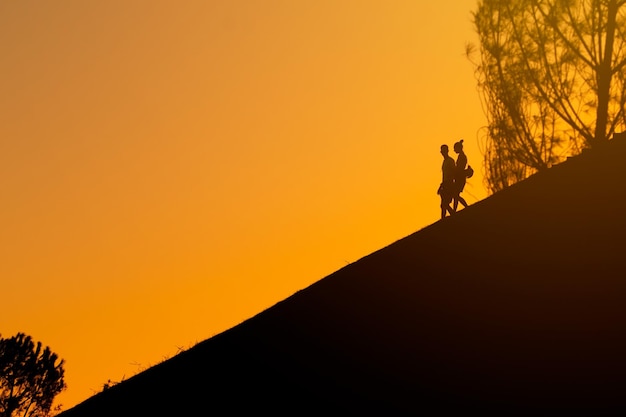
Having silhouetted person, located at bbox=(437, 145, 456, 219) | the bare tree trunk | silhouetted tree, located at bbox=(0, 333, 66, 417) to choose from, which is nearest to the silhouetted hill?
silhouetted person, located at bbox=(437, 145, 456, 219)

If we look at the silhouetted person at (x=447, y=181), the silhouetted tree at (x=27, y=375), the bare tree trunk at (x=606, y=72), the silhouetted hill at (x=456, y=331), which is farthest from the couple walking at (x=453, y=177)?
the silhouetted tree at (x=27, y=375)

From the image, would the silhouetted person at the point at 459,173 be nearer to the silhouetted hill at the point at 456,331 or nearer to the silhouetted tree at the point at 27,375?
the silhouetted hill at the point at 456,331

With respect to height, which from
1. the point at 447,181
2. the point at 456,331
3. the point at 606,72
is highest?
the point at 606,72

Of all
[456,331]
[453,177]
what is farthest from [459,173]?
[456,331]

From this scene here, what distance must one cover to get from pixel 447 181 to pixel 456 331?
9.27 metres

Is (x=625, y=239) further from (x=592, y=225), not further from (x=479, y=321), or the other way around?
(x=479, y=321)

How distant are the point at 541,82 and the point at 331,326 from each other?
15732 millimetres

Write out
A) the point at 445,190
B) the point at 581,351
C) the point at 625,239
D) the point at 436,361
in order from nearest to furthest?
the point at 581,351
the point at 436,361
the point at 625,239
the point at 445,190

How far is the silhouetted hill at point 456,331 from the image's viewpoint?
14.6 m

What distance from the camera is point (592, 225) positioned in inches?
754

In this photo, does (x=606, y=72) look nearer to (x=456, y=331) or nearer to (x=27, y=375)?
(x=456, y=331)

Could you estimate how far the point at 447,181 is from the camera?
25.7 metres

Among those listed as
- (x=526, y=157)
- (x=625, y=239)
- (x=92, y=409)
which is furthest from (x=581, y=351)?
(x=526, y=157)

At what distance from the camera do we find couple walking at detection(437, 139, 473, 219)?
2562 centimetres
